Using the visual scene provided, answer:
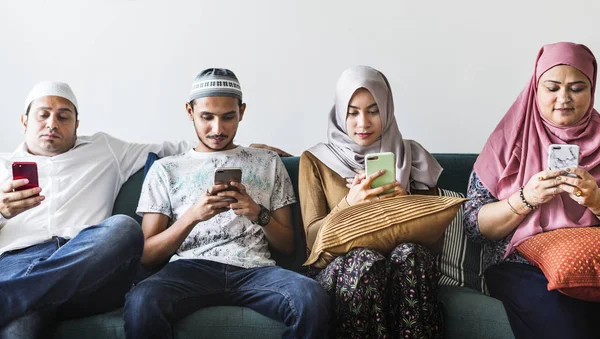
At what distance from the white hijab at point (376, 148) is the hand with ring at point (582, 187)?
0.55 meters

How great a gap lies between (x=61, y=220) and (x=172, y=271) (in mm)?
541

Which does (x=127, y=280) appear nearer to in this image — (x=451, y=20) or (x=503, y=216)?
(x=503, y=216)

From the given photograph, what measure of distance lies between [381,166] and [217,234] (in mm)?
657

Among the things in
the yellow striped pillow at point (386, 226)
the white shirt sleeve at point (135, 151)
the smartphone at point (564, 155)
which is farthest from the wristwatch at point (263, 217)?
the smartphone at point (564, 155)

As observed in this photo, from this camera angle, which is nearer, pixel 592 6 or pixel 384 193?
pixel 384 193

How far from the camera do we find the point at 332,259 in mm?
2146

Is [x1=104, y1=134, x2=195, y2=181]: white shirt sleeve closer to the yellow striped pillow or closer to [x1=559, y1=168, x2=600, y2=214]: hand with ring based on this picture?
the yellow striped pillow

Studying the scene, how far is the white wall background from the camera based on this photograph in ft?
9.81

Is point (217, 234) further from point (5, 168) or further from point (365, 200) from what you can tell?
point (5, 168)

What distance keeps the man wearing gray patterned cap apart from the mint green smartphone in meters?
0.41

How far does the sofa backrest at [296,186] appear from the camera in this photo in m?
2.63

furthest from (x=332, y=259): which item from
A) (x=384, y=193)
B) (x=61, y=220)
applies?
(x=61, y=220)

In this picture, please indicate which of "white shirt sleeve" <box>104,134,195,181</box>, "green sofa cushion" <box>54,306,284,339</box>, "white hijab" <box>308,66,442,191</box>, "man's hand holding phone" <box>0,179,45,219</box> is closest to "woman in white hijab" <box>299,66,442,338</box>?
"white hijab" <box>308,66,442,191</box>

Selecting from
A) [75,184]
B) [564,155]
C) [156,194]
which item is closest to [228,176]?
[156,194]
